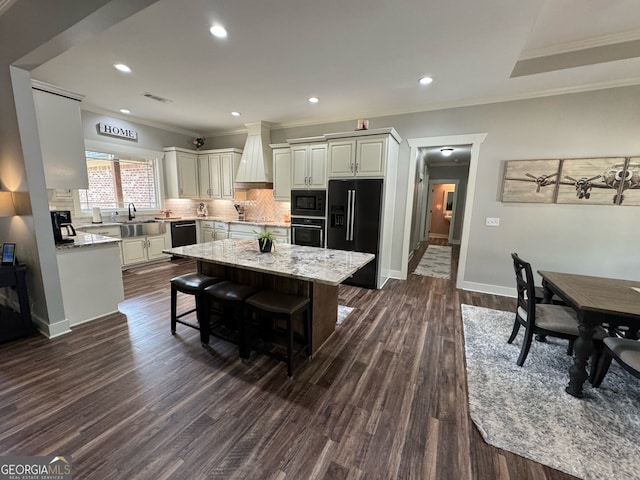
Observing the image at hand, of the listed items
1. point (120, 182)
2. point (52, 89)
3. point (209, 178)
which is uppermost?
point (52, 89)

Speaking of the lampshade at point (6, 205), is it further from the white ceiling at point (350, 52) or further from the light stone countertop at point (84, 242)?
the white ceiling at point (350, 52)

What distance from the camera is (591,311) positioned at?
1799 millimetres

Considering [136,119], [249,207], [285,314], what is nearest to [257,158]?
[249,207]

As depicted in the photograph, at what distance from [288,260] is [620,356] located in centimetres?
242

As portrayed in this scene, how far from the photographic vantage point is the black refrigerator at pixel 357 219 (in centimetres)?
397

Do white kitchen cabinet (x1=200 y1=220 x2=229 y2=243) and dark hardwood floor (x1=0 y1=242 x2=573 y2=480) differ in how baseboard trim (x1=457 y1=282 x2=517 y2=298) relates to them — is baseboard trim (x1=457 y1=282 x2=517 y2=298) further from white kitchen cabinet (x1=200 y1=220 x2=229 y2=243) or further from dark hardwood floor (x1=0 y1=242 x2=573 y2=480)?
white kitchen cabinet (x1=200 y1=220 x2=229 y2=243)

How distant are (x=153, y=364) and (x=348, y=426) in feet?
5.61

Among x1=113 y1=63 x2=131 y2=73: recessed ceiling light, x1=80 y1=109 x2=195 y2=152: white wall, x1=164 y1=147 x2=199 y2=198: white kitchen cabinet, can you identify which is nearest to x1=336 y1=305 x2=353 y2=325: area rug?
x1=113 y1=63 x2=131 y2=73: recessed ceiling light

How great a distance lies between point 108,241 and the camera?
301 cm

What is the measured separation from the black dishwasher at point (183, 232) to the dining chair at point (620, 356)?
6.38 meters

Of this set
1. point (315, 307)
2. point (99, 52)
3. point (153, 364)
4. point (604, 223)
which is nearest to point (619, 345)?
point (315, 307)

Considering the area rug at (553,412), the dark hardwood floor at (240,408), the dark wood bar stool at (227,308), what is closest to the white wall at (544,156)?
the area rug at (553,412)

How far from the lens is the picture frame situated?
251 centimetres

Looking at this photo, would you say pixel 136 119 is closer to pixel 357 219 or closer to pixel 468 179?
pixel 357 219
